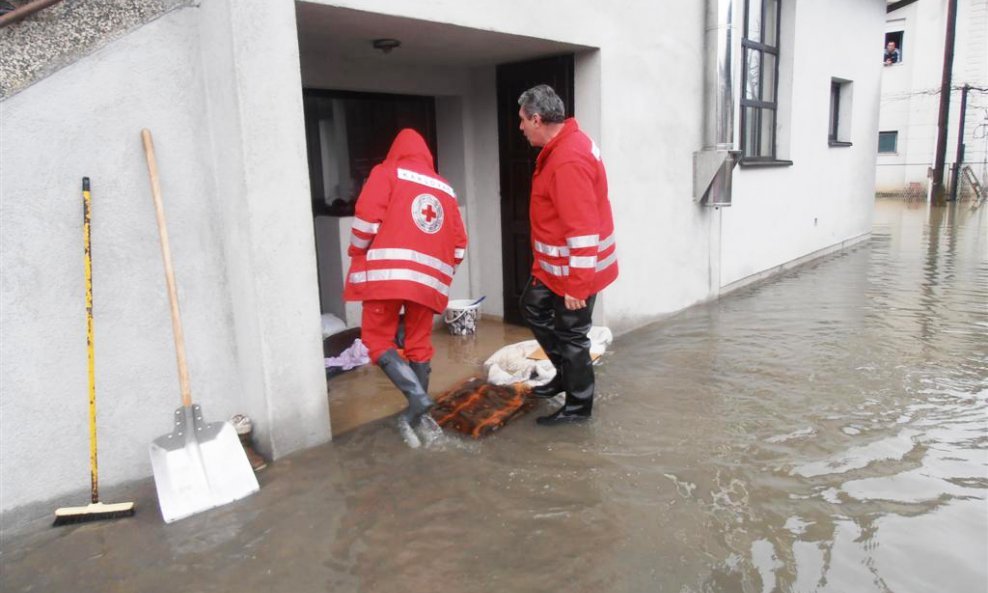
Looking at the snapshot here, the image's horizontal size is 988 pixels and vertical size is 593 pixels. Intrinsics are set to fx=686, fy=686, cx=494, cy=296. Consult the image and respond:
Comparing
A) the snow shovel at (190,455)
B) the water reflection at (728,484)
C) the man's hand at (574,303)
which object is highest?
the man's hand at (574,303)

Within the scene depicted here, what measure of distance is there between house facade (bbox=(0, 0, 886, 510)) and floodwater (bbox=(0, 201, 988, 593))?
513 mm

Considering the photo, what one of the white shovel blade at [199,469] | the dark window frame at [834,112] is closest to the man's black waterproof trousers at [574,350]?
the white shovel blade at [199,469]

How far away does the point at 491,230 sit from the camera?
6.34m

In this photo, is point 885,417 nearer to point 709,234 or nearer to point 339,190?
point 709,234

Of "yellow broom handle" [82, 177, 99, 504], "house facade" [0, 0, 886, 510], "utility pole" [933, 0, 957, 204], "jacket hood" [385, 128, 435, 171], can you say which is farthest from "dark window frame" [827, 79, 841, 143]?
"utility pole" [933, 0, 957, 204]

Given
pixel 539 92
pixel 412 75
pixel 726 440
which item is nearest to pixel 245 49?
pixel 539 92

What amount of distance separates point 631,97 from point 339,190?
2.60 metres

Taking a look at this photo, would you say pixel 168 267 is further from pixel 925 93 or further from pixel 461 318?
pixel 925 93

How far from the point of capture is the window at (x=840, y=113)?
10484 mm

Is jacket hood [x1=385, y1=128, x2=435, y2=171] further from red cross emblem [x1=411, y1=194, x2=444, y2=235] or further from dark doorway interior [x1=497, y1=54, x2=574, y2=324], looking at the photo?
dark doorway interior [x1=497, y1=54, x2=574, y2=324]

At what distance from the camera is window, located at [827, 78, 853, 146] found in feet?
34.4

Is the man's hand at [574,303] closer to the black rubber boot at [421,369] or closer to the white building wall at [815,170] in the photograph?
the black rubber boot at [421,369]

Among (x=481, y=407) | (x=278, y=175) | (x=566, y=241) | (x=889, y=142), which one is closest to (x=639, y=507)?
(x=481, y=407)

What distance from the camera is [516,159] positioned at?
590 cm
